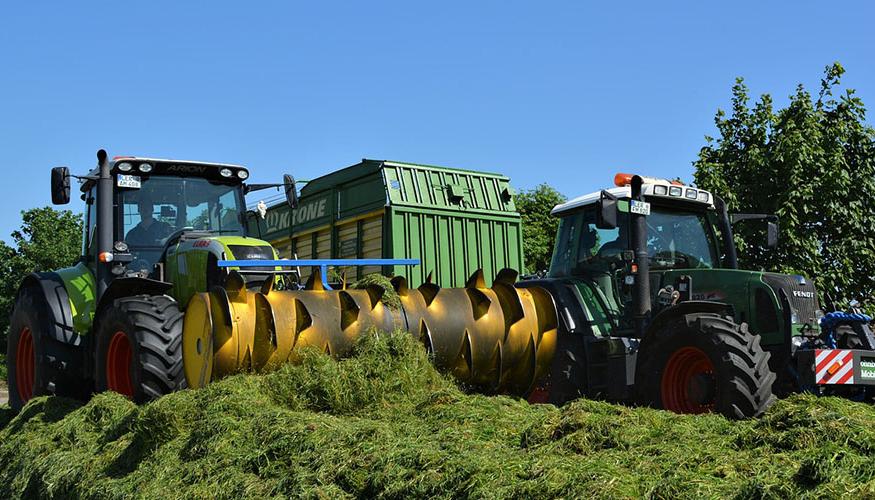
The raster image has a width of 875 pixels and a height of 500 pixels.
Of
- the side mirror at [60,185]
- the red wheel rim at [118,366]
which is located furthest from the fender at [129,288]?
the side mirror at [60,185]

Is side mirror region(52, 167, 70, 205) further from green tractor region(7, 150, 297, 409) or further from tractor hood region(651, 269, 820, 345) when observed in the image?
tractor hood region(651, 269, 820, 345)

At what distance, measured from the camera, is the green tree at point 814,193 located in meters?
14.9

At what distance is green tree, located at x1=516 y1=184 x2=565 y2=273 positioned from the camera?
25516 mm

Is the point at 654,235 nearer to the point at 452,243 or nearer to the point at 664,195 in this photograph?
the point at 664,195

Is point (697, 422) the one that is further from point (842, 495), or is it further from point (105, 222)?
point (105, 222)

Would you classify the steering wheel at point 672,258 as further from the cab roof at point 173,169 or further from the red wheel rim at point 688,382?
the cab roof at point 173,169

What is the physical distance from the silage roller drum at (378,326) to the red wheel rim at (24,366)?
320cm

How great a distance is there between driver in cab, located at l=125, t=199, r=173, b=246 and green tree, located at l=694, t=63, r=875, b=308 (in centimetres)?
901

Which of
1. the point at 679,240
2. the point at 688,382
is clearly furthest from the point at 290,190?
the point at 688,382

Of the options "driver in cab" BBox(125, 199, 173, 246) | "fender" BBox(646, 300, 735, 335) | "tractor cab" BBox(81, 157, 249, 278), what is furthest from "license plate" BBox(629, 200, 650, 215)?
"driver in cab" BBox(125, 199, 173, 246)

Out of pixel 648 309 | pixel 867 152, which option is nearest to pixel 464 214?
pixel 648 309

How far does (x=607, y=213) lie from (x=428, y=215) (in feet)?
12.4

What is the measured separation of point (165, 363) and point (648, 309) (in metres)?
4.23

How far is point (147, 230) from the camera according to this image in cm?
928
